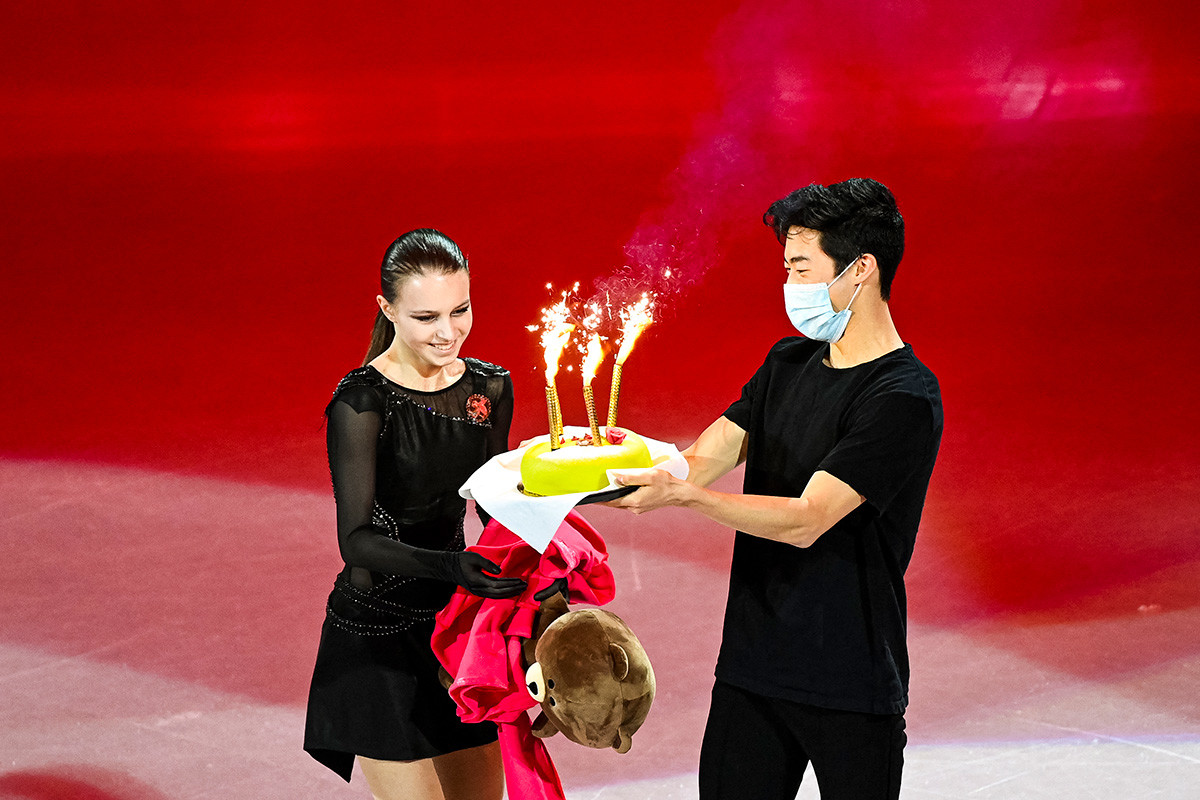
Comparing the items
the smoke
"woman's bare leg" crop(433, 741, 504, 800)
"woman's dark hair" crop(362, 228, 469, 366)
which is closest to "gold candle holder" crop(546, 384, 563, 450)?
"woman's dark hair" crop(362, 228, 469, 366)

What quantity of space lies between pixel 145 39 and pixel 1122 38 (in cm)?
578

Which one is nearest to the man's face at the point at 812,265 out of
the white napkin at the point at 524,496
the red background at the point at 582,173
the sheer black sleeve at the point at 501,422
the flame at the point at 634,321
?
the flame at the point at 634,321

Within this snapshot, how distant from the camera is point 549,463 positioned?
6.59 ft

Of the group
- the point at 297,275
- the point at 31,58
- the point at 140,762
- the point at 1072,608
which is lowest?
the point at 140,762

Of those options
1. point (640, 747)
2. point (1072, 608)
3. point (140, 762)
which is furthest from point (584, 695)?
point (1072, 608)

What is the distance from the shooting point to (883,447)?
202 cm

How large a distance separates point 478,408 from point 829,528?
2.43 feet

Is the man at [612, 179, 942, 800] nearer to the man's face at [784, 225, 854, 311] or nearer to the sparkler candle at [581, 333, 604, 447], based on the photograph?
the man's face at [784, 225, 854, 311]

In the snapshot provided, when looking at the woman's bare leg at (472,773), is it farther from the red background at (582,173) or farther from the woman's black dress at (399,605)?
the red background at (582,173)

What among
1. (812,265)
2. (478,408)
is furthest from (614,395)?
(812,265)

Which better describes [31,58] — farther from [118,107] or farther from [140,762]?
[140,762]

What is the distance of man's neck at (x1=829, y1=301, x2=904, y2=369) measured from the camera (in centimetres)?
217

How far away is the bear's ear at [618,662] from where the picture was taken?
6.70ft

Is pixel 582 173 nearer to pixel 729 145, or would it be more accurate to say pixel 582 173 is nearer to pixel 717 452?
pixel 729 145
